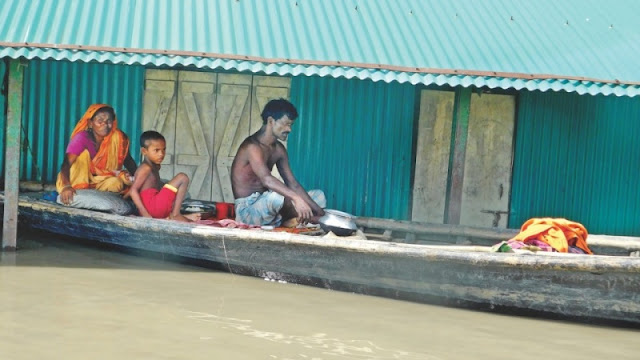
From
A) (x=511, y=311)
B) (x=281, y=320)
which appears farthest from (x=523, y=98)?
(x=281, y=320)

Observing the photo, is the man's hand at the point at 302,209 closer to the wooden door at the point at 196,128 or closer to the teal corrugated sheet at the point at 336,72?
the teal corrugated sheet at the point at 336,72

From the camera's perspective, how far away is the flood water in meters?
6.80

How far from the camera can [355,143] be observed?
1140 cm

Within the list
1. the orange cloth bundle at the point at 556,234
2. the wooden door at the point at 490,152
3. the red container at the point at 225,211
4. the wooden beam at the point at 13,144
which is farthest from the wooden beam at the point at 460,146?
the wooden beam at the point at 13,144

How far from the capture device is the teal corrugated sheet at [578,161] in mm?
11305

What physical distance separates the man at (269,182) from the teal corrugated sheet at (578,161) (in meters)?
2.65

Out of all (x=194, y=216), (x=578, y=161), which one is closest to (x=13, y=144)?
(x=194, y=216)

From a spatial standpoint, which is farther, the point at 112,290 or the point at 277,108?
the point at 277,108

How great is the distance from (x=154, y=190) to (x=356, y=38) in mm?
2641

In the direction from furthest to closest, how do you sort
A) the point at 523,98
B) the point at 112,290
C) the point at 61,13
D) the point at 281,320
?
the point at 523,98 < the point at 61,13 < the point at 112,290 < the point at 281,320

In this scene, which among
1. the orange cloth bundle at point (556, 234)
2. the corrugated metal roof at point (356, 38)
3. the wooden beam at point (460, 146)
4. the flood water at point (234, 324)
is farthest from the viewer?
the wooden beam at point (460, 146)

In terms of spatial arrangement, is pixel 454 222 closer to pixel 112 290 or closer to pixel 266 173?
pixel 266 173

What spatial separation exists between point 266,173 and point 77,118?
2.98 m

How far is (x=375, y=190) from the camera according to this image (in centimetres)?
1143
